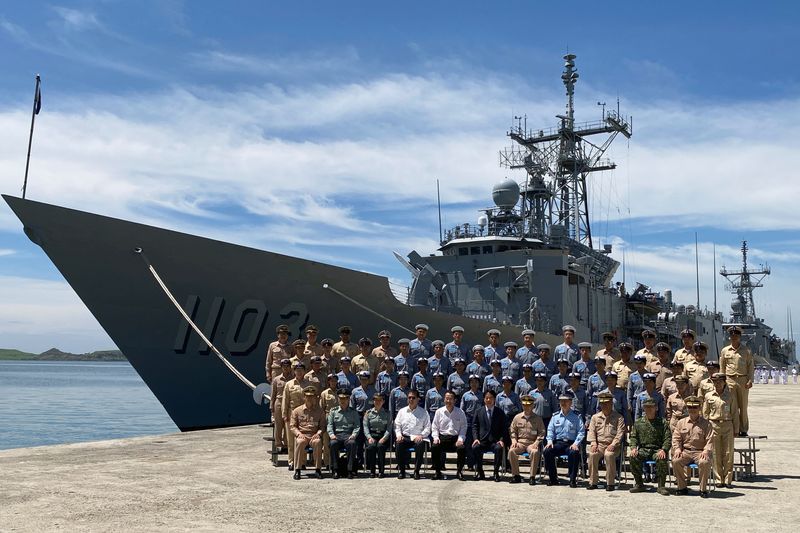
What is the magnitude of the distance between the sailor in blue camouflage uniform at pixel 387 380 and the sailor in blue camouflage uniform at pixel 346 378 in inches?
10.7

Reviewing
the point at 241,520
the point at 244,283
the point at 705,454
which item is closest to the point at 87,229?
the point at 244,283

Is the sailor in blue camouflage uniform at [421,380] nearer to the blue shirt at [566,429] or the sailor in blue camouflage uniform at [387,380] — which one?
the sailor in blue camouflage uniform at [387,380]

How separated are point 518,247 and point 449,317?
19.0 feet

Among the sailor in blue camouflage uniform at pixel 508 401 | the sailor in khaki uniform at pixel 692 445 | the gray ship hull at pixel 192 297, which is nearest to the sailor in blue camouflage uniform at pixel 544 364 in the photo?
the sailor in blue camouflage uniform at pixel 508 401

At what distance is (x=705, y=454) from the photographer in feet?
21.0

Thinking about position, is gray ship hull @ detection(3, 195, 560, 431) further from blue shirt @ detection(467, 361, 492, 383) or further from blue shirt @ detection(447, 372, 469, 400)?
blue shirt @ detection(447, 372, 469, 400)

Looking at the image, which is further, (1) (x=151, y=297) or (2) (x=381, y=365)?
(1) (x=151, y=297)

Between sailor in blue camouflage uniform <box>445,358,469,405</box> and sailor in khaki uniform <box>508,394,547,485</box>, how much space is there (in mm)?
790

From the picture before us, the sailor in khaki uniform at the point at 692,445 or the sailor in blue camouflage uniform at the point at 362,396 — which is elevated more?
the sailor in blue camouflage uniform at the point at 362,396

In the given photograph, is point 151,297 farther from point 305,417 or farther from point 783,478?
point 783,478

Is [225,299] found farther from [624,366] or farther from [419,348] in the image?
[624,366]

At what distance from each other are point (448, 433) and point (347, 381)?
1321mm

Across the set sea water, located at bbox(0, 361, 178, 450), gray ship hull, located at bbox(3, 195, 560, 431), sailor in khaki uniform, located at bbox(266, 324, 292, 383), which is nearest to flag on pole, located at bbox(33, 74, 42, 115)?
gray ship hull, located at bbox(3, 195, 560, 431)

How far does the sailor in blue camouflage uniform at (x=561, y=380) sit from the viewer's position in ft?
25.3
